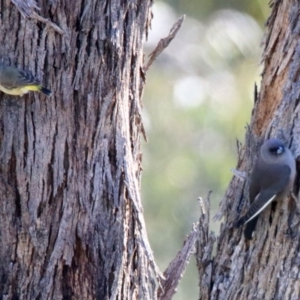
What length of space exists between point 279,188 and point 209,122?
4.48 m

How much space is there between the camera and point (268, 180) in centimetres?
407

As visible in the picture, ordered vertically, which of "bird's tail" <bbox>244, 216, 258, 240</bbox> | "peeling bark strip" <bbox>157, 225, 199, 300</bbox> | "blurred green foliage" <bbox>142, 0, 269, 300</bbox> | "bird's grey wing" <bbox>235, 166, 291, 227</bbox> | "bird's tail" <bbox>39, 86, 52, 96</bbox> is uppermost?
"blurred green foliage" <bbox>142, 0, 269, 300</bbox>

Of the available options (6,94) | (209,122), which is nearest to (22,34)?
(6,94)

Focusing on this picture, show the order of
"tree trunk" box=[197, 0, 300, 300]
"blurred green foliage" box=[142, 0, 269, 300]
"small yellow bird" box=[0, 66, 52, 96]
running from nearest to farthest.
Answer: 1. "small yellow bird" box=[0, 66, 52, 96]
2. "tree trunk" box=[197, 0, 300, 300]
3. "blurred green foliage" box=[142, 0, 269, 300]

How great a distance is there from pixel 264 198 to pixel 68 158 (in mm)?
1047

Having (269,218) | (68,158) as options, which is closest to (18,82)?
(68,158)

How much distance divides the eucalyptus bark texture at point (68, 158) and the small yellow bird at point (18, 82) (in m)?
0.04

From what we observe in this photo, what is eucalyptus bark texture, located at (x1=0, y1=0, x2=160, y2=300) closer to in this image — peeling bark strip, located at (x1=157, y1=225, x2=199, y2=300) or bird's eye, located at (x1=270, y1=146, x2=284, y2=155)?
peeling bark strip, located at (x1=157, y1=225, x2=199, y2=300)

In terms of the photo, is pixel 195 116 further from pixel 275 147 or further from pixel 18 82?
pixel 18 82

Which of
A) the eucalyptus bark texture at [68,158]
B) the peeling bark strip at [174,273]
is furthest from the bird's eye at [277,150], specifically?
the eucalyptus bark texture at [68,158]

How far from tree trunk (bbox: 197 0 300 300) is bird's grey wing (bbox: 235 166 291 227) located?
6 centimetres

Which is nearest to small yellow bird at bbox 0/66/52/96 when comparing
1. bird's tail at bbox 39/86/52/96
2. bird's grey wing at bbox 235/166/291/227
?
bird's tail at bbox 39/86/52/96

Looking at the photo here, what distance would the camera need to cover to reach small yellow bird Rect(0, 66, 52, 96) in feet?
10.8

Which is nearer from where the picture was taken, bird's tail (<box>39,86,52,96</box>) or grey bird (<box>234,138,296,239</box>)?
bird's tail (<box>39,86,52,96</box>)
